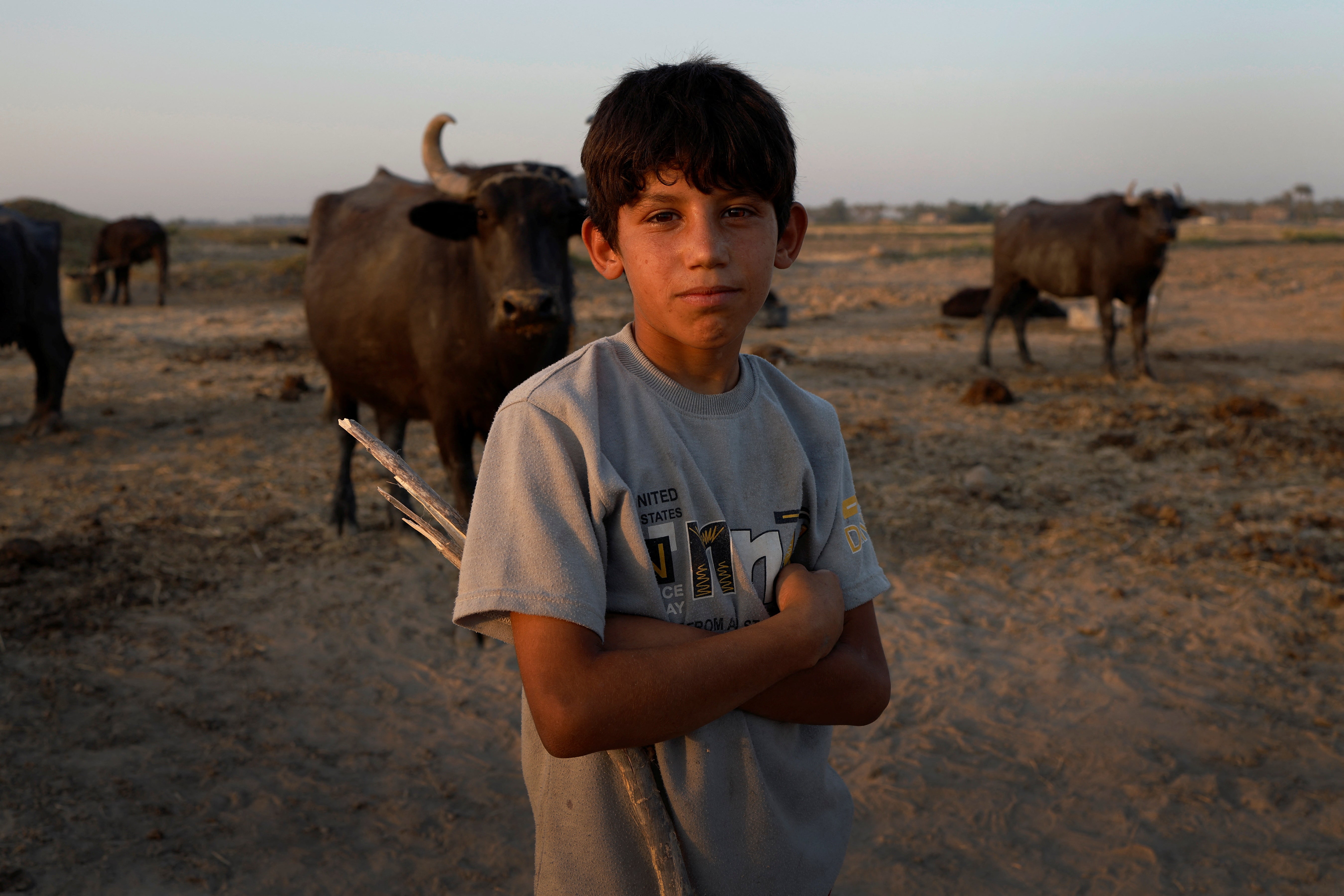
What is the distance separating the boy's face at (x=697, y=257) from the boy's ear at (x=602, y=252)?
0.07m

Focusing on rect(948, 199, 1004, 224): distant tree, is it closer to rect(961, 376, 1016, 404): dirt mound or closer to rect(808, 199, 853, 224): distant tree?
rect(808, 199, 853, 224): distant tree

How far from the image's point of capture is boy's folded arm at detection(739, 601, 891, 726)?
128cm

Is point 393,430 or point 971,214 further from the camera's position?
point 971,214

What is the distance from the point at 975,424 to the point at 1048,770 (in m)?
5.38

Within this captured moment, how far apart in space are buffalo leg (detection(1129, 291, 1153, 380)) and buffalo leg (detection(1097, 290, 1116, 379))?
0.22 meters

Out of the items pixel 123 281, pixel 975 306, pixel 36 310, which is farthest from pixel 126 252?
pixel 975 306

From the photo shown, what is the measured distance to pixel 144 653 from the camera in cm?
405

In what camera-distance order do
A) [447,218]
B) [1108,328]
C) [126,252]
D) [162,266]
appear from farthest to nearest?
1. [162,266]
2. [126,252]
3. [1108,328]
4. [447,218]

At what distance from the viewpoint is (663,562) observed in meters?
1.25

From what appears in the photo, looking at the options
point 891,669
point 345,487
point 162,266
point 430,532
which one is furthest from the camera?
point 162,266

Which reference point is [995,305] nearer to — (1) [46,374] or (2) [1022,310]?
(2) [1022,310]

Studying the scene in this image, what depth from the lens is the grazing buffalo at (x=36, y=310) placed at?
7.57 meters

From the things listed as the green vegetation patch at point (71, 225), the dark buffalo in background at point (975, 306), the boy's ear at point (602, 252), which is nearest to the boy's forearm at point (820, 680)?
the boy's ear at point (602, 252)

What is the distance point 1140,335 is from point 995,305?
6.38ft
